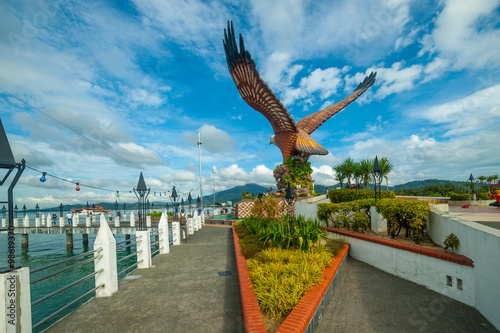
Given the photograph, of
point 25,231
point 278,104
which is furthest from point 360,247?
point 25,231

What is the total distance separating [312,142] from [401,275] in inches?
970

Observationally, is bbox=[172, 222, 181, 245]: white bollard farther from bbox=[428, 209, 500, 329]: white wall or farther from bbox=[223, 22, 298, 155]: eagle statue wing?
bbox=[223, 22, 298, 155]: eagle statue wing

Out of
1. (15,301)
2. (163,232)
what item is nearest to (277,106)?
(163,232)

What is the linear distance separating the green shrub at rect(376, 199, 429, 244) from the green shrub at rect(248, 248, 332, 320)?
2.77 m

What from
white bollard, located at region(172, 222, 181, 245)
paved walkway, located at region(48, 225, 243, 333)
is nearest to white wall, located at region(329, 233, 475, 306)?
paved walkway, located at region(48, 225, 243, 333)

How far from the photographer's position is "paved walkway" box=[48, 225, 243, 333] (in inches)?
150

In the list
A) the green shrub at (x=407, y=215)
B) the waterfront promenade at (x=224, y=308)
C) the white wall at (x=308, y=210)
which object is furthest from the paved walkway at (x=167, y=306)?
the white wall at (x=308, y=210)

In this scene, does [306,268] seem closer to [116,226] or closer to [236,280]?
[236,280]

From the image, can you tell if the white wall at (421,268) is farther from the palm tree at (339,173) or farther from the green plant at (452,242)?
the palm tree at (339,173)

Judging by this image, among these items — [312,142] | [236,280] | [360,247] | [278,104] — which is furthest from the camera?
[312,142]

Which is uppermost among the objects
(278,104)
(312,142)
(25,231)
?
(278,104)

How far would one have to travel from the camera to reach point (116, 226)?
23.3 metres

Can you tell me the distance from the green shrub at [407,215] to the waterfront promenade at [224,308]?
164cm

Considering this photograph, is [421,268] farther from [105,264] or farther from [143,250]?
[143,250]
